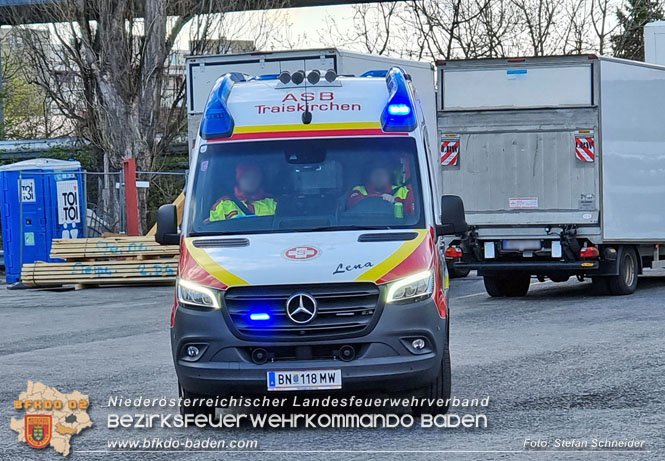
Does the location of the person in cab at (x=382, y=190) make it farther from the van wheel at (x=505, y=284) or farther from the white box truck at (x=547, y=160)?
the van wheel at (x=505, y=284)

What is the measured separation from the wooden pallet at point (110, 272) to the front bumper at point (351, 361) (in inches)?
622

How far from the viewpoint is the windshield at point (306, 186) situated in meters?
8.55

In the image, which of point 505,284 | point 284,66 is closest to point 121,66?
point 284,66

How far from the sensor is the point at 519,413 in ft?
27.6

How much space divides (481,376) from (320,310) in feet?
9.28

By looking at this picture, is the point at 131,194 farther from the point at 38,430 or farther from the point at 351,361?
the point at 351,361

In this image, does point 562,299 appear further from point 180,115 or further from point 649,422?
point 180,115

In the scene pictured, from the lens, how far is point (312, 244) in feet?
26.6

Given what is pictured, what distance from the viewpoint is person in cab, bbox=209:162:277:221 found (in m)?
8.65

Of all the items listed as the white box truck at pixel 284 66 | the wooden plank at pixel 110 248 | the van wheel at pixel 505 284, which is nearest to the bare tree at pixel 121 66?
the wooden plank at pixel 110 248

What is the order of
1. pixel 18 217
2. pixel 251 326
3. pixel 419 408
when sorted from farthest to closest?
pixel 18 217, pixel 419 408, pixel 251 326

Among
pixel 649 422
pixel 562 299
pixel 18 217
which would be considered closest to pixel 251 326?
pixel 649 422

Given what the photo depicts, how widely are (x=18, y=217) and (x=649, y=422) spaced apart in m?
19.2

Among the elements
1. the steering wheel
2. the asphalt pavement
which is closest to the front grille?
the asphalt pavement
